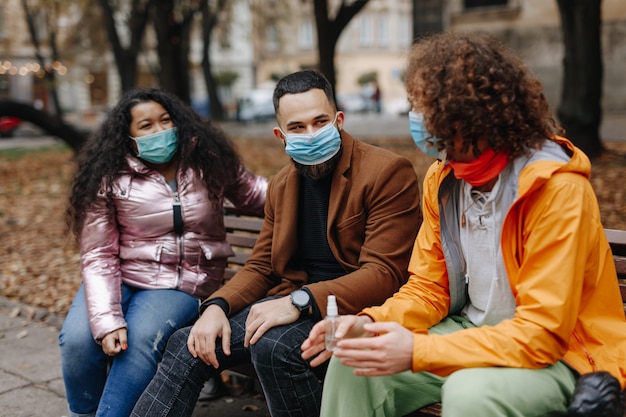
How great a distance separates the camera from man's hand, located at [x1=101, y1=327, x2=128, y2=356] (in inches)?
127

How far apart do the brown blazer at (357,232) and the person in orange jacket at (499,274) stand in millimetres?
308

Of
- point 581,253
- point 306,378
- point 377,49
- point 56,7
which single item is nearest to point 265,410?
point 306,378

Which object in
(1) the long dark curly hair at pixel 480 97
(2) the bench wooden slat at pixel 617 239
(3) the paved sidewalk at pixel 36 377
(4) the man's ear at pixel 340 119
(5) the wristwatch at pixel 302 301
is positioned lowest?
(3) the paved sidewalk at pixel 36 377

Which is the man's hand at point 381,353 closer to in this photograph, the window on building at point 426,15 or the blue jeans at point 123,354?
the blue jeans at point 123,354

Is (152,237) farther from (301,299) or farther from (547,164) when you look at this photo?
(547,164)

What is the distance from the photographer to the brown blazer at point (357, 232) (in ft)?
9.58

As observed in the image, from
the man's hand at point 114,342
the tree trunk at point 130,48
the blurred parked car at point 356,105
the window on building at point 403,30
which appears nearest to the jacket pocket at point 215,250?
the man's hand at point 114,342

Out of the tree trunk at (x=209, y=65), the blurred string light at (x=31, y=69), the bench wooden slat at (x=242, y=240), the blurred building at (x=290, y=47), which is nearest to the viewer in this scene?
the bench wooden slat at (x=242, y=240)

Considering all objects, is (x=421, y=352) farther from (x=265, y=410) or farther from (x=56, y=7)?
(x=56, y=7)

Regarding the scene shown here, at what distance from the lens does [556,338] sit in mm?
2225

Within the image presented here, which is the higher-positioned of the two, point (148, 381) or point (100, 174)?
point (100, 174)

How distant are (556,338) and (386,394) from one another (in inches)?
24.1

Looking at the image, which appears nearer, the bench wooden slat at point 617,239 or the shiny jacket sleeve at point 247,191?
the bench wooden slat at point 617,239

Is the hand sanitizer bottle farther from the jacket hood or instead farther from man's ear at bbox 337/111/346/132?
man's ear at bbox 337/111/346/132
